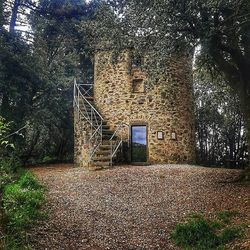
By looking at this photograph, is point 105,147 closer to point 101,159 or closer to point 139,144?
point 101,159

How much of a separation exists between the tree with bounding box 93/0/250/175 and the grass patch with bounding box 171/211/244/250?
15.6ft

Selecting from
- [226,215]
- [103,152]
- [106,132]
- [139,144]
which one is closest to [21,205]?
[226,215]

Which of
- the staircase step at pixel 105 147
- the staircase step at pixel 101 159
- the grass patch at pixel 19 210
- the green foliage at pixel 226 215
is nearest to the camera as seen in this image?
the grass patch at pixel 19 210

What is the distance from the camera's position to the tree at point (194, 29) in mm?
9711

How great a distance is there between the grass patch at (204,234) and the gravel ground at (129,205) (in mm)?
236

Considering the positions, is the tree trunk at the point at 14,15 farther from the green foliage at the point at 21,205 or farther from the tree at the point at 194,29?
the green foliage at the point at 21,205

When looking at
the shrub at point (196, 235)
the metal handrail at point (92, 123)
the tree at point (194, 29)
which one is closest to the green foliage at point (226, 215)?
the shrub at point (196, 235)

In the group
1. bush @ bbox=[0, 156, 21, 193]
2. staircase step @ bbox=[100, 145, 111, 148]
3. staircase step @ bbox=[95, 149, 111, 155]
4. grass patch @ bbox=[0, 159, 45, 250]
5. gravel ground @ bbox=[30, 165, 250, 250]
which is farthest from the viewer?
staircase step @ bbox=[100, 145, 111, 148]

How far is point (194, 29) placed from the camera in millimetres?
10375

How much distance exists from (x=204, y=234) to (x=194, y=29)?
18.5ft

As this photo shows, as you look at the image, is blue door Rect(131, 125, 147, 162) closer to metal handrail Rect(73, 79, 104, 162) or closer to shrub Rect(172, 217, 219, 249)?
metal handrail Rect(73, 79, 104, 162)

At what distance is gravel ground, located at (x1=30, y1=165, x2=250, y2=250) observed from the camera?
7.32 m

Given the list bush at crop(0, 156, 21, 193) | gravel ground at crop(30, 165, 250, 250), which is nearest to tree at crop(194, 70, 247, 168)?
gravel ground at crop(30, 165, 250, 250)

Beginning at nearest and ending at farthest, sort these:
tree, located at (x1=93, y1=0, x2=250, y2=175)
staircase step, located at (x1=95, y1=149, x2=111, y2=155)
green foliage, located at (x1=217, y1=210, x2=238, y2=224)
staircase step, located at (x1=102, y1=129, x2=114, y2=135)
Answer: green foliage, located at (x1=217, y1=210, x2=238, y2=224) < tree, located at (x1=93, y1=0, x2=250, y2=175) < staircase step, located at (x1=95, y1=149, x2=111, y2=155) < staircase step, located at (x1=102, y1=129, x2=114, y2=135)
